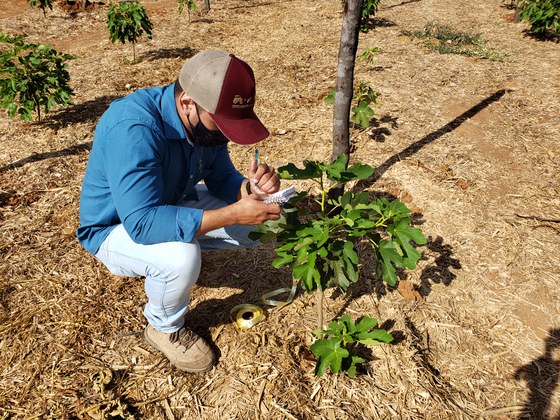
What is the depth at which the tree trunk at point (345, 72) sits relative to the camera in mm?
2916

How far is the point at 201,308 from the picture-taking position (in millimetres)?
3041

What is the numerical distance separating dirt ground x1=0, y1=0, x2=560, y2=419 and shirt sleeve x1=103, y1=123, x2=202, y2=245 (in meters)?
1.02

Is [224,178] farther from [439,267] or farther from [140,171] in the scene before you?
[439,267]

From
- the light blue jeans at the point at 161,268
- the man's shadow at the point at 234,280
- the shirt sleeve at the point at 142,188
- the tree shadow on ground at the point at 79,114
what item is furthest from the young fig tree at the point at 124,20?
the shirt sleeve at the point at 142,188

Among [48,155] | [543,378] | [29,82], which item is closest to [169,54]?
[29,82]

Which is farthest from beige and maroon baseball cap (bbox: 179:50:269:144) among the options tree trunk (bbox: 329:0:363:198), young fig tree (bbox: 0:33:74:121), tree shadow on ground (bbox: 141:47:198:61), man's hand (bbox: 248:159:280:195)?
tree shadow on ground (bbox: 141:47:198:61)

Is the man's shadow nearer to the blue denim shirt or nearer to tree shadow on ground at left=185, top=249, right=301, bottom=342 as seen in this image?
tree shadow on ground at left=185, top=249, right=301, bottom=342

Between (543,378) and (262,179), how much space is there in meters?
2.24

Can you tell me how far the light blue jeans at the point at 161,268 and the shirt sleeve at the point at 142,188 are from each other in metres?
0.11

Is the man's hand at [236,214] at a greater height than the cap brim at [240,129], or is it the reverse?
the cap brim at [240,129]

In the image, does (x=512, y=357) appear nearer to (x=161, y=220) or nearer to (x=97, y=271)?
(x=161, y=220)

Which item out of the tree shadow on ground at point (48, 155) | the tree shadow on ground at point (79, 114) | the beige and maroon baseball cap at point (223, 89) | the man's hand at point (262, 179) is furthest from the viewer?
the tree shadow on ground at point (79, 114)

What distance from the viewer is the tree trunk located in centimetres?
292

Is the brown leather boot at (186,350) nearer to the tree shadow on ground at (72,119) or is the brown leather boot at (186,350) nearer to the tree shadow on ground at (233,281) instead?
the tree shadow on ground at (233,281)
